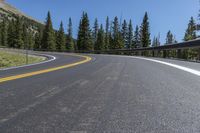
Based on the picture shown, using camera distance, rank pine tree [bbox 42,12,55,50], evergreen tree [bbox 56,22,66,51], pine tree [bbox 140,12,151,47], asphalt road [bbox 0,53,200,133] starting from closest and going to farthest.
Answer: asphalt road [bbox 0,53,200,133], pine tree [bbox 140,12,151,47], pine tree [bbox 42,12,55,50], evergreen tree [bbox 56,22,66,51]

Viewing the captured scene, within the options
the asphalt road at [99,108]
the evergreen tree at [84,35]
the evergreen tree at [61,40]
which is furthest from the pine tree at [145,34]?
the asphalt road at [99,108]

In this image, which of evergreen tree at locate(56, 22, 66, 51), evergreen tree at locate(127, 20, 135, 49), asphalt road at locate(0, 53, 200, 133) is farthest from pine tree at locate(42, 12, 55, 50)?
asphalt road at locate(0, 53, 200, 133)

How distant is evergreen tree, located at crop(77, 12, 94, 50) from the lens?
263 ft

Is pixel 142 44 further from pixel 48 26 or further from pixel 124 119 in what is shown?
pixel 124 119

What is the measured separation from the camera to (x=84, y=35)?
265ft

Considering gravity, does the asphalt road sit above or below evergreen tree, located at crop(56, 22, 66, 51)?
below

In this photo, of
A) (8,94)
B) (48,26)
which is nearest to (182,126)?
(8,94)

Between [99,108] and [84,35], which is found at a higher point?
[84,35]

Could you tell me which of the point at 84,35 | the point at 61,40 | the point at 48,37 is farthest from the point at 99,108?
the point at 61,40

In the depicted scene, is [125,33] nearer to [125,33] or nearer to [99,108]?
[125,33]

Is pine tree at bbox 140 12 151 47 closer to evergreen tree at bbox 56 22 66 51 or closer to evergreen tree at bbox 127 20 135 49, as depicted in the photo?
evergreen tree at bbox 127 20 135 49

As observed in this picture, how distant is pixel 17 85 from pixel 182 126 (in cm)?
332

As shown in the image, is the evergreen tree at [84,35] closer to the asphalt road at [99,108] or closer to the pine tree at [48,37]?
the pine tree at [48,37]

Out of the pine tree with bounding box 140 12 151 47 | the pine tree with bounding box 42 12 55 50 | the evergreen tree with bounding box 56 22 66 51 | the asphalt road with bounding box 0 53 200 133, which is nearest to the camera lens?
the asphalt road with bounding box 0 53 200 133
